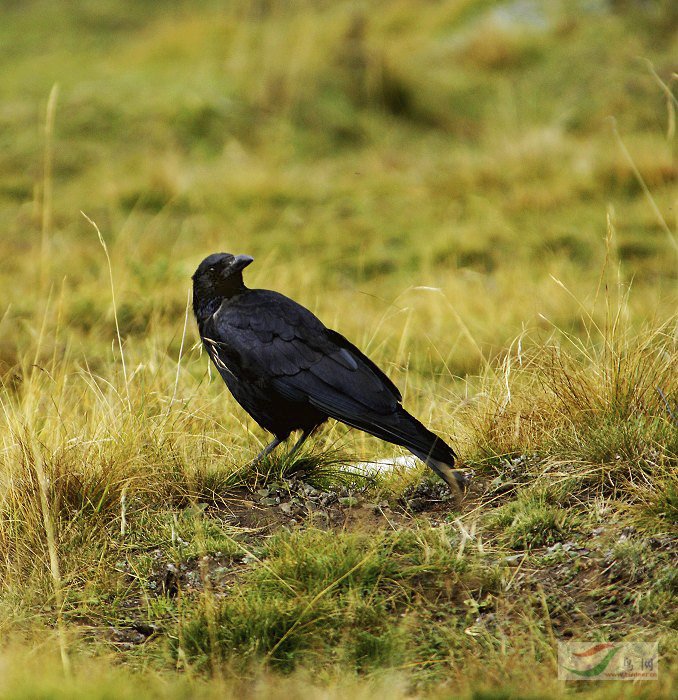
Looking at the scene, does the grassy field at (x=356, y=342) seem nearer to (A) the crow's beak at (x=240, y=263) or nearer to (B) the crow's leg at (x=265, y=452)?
(B) the crow's leg at (x=265, y=452)

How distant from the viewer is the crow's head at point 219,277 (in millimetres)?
3674

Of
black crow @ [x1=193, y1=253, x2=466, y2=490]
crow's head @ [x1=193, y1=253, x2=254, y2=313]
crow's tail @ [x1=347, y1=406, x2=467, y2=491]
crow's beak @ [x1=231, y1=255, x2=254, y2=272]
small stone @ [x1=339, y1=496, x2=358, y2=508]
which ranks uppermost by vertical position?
crow's beak @ [x1=231, y1=255, x2=254, y2=272]

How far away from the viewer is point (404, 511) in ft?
10.3

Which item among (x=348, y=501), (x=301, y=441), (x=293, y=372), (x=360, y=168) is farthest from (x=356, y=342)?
(x=360, y=168)

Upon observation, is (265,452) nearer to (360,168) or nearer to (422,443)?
(422,443)

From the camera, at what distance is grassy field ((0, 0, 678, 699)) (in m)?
2.53

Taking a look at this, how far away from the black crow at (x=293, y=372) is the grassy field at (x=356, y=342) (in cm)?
21

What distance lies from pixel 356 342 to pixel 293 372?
1.45 meters

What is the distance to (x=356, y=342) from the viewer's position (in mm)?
4754

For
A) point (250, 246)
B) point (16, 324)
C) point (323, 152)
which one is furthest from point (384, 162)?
point (16, 324)

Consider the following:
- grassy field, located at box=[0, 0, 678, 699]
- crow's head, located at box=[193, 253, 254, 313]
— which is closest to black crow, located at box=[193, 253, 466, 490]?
crow's head, located at box=[193, 253, 254, 313]

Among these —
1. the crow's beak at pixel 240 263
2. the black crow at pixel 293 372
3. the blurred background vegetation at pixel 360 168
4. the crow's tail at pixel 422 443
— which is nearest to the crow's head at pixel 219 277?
the crow's beak at pixel 240 263

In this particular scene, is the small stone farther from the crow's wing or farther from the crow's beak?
the crow's beak

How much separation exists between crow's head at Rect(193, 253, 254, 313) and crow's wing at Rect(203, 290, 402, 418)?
17 cm
